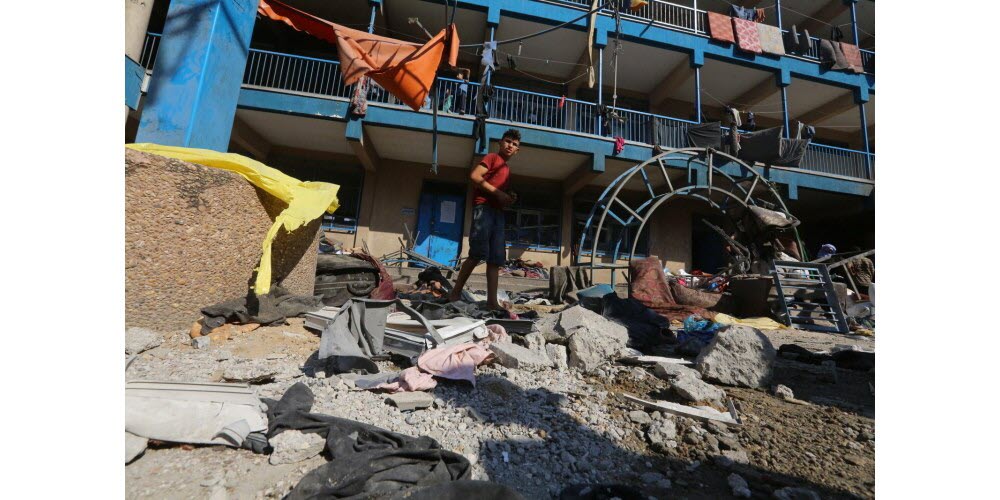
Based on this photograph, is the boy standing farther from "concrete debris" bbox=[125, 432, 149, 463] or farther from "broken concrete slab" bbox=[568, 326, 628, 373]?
"concrete debris" bbox=[125, 432, 149, 463]

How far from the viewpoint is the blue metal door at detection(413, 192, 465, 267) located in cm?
941

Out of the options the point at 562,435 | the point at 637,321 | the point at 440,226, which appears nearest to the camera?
the point at 562,435

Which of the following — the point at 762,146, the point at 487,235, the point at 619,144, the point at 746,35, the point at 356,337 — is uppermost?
the point at 746,35

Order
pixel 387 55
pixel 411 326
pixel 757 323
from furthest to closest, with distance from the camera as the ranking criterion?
pixel 387 55 → pixel 757 323 → pixel 411 326

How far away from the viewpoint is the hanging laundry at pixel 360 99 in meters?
7.52

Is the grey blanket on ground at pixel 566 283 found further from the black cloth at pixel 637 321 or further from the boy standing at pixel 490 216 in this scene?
the boy standing at pixel 490 216

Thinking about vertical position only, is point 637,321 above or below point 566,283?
below

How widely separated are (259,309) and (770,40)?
44.7 ft

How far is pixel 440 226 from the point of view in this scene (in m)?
9.58

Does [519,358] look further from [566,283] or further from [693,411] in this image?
[566,283]

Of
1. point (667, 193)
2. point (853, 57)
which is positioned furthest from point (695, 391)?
point (853, 57)

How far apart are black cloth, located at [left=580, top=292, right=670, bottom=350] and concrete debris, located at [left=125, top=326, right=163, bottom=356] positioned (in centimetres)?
314

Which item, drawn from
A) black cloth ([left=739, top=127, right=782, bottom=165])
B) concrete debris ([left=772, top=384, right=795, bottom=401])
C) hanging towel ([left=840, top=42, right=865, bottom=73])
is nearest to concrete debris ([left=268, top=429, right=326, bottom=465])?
concrete debris ([left=772, top=384, right=795, bottom=401])

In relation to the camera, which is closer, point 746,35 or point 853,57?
point 746,35
